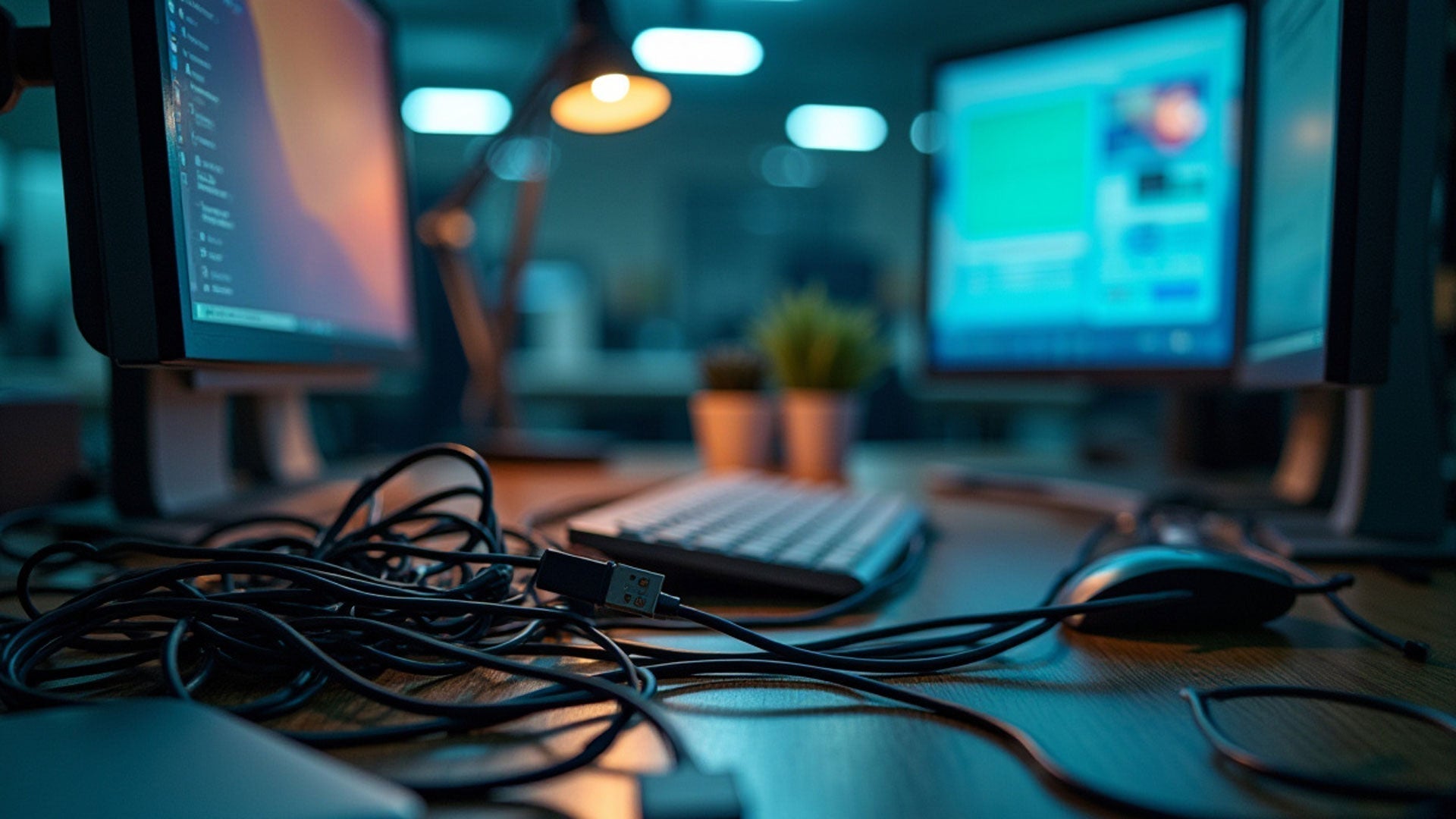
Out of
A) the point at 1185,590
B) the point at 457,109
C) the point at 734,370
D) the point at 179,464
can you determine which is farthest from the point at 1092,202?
the point at 457,109

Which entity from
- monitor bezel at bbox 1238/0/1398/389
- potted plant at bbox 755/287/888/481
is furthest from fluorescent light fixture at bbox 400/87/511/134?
monitor bezel at bbox 1238/0/1398/389

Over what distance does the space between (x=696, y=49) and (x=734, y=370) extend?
282 centimetres

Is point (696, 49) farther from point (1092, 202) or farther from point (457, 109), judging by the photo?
point (1092, 202)

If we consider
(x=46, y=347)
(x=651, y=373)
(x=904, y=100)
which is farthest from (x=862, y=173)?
(x=46, y=347)

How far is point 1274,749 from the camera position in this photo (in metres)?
0.25

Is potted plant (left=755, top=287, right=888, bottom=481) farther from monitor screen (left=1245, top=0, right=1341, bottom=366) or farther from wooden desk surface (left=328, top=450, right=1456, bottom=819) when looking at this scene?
wooden desk surface (left=328, top=450, right=1456, bottom=819)

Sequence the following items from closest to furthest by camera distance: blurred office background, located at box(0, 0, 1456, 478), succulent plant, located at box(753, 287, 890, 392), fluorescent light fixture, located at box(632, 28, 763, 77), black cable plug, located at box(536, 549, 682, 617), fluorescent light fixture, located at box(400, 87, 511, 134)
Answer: black cable plug, located at box(536, 549, 682, 617)
succulent plant, located at box(753, 287, 890, 392)
blurred office background, located at box(0, 0, 1456, 478)
fluorescent light fixture, located at box(632, 28, 763, 77)
fluorescent light fixture, located at box(400, 87, 511, 134)

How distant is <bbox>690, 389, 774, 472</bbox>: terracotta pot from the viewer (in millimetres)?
969

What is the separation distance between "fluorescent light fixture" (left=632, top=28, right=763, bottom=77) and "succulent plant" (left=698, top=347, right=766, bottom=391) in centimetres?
239

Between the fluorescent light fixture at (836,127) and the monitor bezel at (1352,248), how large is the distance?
481 cm

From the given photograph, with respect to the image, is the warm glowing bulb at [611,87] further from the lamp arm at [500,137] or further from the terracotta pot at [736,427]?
the terracotta pot at [736,427]

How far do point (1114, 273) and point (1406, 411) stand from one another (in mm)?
302

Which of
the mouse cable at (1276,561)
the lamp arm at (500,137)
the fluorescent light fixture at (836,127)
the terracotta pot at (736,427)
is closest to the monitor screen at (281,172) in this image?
the lamp arm at (500,137)

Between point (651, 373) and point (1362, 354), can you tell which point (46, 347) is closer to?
point (651, 373)
